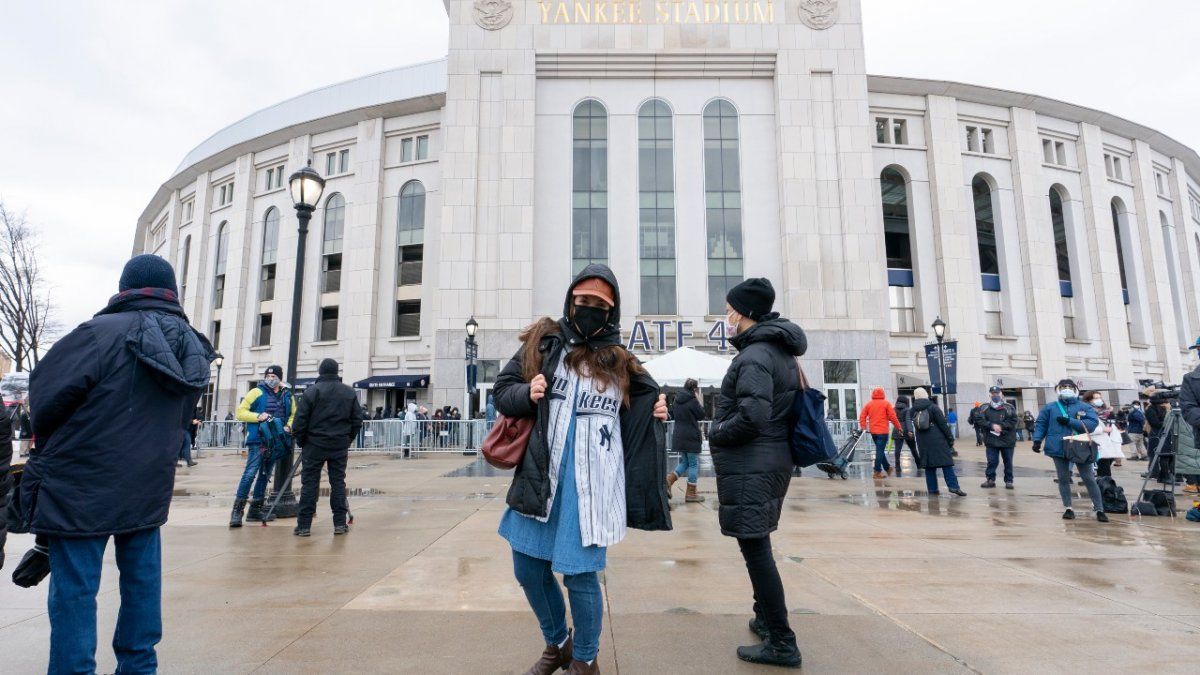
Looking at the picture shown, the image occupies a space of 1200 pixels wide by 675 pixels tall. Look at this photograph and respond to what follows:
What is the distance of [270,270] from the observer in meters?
38.3

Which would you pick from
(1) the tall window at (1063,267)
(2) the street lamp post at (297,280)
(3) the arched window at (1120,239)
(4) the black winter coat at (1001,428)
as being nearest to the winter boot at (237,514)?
(2) the street lamp post at (297,280)

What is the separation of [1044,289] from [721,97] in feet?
69.1

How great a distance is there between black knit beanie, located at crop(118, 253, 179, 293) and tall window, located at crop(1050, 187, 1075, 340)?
4120 cm

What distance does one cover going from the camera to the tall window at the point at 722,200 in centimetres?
Result: 2691

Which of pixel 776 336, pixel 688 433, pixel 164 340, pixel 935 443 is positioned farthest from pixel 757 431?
pixel 935 443

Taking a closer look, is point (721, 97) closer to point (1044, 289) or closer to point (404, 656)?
point (1044, 289)

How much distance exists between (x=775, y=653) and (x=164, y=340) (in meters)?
3.46

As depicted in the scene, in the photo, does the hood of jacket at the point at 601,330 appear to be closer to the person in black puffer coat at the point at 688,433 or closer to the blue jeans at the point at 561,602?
the blue jeans at the point at 561,602

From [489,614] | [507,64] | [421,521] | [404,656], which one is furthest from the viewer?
[507,64]

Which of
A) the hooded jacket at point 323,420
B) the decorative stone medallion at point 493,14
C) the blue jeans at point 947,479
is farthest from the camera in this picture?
the decorative stone medallion at point 493,14

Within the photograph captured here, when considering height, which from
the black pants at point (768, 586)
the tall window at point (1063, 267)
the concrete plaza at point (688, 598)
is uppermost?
the tall window at point (1063, 267)

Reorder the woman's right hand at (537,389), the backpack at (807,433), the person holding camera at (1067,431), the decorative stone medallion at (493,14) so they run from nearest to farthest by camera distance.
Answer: the woman's right hand at (537,389) → the backpack at (807,433) → the person holding camera at (1067,431) → the decorative stone medallion at (493,14)

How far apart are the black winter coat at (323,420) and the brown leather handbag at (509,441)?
15.0ft

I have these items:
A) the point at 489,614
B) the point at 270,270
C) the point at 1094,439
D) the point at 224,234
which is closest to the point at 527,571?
the point at 489,614
